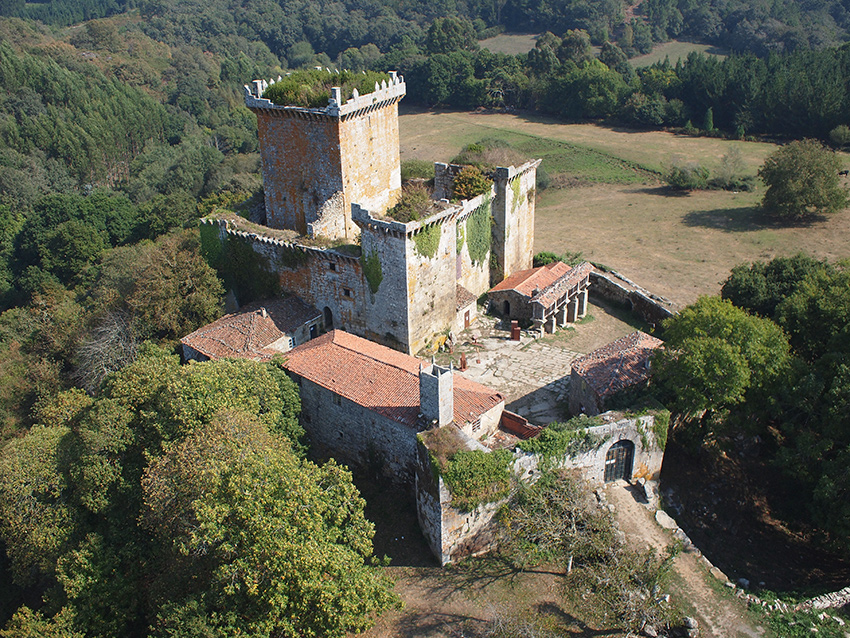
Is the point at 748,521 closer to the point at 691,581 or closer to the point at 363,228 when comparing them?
the point at 691,581

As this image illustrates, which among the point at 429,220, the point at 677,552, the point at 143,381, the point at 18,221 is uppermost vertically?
the point at 429,220

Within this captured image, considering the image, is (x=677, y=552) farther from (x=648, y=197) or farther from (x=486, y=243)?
(x=648, y=197)

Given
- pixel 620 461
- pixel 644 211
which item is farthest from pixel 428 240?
pixel 644 211

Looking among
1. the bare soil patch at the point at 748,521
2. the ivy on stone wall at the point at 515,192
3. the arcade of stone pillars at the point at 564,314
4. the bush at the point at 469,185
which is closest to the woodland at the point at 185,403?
the bare soil patch at the point at 748,521

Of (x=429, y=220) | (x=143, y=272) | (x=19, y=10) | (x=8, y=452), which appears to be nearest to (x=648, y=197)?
(x=429, y=220)

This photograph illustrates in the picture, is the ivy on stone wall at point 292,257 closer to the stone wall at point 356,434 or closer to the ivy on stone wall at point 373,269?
the ivy on stone wall at point 373,269

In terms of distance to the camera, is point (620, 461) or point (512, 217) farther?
point (512, 217)

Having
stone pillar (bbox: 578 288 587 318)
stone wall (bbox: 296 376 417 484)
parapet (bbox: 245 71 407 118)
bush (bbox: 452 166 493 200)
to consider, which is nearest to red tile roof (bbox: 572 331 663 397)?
stone pillar (bbox: 578 288 587 318)
